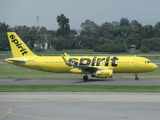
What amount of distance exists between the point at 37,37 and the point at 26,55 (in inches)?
3508

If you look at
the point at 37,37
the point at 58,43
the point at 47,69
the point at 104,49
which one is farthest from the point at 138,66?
the point at 37,37

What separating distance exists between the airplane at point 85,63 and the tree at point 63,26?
9215 centimetres

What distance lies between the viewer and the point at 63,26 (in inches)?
5930

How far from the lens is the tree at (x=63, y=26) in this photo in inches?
5832
